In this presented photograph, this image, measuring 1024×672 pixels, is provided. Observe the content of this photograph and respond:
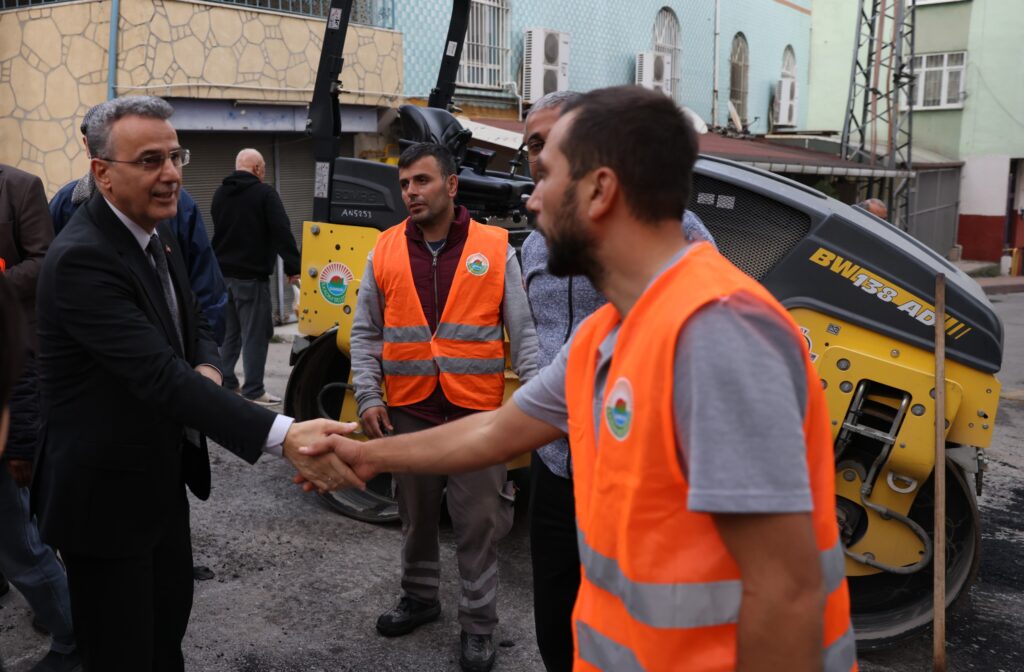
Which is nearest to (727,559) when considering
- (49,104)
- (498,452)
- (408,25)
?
(498,452)

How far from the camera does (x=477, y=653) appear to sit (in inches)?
144

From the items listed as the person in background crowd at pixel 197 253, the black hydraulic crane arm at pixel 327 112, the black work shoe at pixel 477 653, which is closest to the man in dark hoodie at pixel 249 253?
the black hydraulic crane arm at pixel 327 112

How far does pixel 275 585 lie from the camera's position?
14.3 ft

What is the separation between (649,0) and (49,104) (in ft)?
35.6

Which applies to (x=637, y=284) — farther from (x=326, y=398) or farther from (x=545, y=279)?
(x=326, y=398)

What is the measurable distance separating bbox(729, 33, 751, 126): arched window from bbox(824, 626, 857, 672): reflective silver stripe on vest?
772 inches

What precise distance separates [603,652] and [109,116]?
78.1 inches

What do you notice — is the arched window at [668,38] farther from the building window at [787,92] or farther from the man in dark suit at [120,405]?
the man in dark suit at [120,405]

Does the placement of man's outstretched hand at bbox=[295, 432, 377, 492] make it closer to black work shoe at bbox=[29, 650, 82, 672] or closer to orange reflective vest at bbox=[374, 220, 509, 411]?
orange reflective vest at bbox=[374, 220, 509, 411]

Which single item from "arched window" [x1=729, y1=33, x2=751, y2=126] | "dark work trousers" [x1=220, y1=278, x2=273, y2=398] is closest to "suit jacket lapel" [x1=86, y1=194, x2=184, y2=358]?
"dark work trousers" [x1=220, y1=278, x2=273, y2=398]

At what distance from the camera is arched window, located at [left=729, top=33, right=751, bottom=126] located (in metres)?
20.0

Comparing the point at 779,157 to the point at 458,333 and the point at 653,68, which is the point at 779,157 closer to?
the point at 653,68

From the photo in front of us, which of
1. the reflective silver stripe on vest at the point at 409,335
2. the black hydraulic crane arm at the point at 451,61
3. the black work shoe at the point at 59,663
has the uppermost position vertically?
the black hydraulic crane arm at the point at 451,61

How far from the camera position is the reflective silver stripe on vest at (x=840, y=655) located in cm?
147
